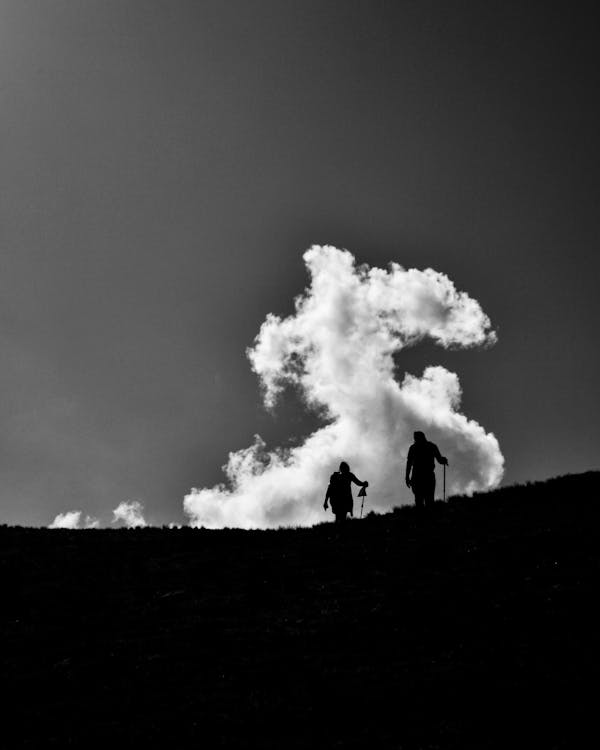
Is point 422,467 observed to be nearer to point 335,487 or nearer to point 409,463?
point 409,463

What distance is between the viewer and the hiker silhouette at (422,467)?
20609 millimetres

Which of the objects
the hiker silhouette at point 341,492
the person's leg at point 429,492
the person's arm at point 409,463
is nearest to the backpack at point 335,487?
the hiker silhouette at point 341,492

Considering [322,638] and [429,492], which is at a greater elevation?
[429,492]

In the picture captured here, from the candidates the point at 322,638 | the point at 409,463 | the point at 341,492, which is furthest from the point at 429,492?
the point at 322,638

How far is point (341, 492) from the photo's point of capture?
22344 millimetres

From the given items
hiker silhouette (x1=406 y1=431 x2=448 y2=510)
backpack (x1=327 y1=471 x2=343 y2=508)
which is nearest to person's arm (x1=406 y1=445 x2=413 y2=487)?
hiker silhouette (x1=406 y1=431 x2=448 y2=510)

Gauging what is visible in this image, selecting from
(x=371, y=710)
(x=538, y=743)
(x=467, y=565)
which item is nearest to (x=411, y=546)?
(x=467, y=565)

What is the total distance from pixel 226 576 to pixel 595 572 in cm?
860

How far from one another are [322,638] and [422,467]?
9704 mm

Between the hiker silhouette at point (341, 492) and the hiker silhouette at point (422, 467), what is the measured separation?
2388 millimetres

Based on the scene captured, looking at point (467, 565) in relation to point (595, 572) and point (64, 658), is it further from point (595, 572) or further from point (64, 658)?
point (64, 658)

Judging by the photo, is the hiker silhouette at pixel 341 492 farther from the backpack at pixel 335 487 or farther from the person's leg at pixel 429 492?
the person's leg at pixel 429 492

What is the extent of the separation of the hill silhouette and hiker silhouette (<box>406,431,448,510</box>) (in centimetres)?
95

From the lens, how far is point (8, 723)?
9.30m
